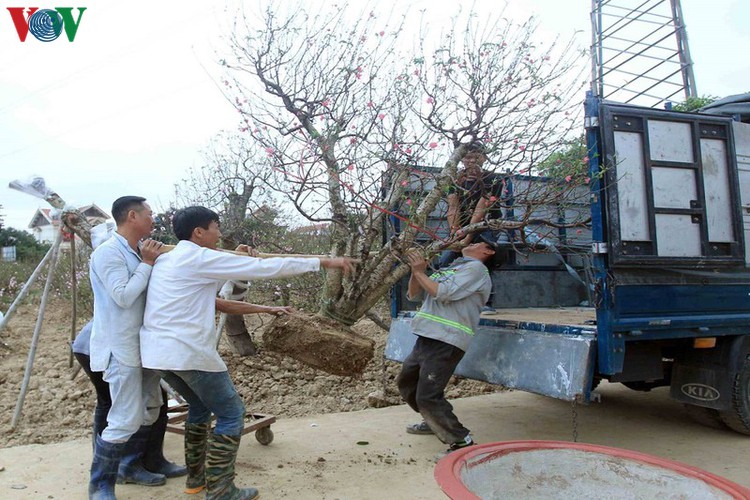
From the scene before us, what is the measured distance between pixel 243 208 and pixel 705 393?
4.76 metres

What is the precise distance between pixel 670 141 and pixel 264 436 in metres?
3.64

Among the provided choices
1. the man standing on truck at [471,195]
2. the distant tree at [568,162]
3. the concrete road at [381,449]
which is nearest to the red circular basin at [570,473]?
the concrete road at [381,449]

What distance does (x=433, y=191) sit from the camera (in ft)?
15.0

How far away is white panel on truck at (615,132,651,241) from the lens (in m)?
4.00

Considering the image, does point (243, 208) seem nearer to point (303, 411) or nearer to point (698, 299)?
point (303, 411)

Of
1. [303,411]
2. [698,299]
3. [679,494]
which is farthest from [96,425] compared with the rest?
[698,299]

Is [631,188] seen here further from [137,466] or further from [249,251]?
[137,466]

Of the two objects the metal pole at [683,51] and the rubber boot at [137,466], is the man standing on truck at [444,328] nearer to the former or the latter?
the rubber boot at [137,466]

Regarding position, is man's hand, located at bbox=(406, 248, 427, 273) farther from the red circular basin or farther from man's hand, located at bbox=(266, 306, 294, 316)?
the red circular basin

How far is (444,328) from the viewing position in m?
4.25

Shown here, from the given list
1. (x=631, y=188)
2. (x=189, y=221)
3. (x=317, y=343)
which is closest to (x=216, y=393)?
A: (x=317, y=343)

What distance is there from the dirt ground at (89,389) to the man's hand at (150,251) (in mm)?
2311

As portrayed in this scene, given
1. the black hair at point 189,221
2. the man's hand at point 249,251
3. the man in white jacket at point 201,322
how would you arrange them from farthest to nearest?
the man's hand at point 249,251, the black hair at point 189,221, the man in white jacket at point 201,322

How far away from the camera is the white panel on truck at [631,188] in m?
4.00
